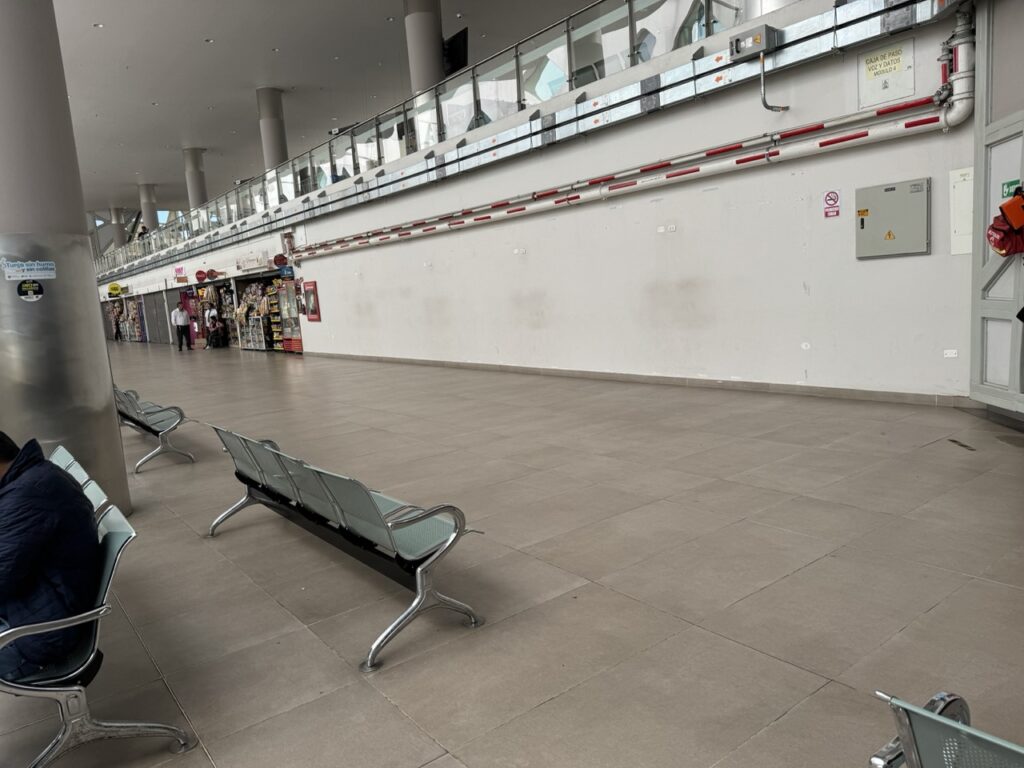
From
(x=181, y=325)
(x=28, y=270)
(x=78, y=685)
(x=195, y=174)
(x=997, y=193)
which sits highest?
(x=195, y=174)

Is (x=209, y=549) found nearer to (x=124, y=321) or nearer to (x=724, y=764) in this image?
(x=724, y=764)

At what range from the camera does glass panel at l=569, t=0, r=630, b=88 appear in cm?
950

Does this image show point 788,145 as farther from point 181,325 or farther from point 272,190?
point 181,325

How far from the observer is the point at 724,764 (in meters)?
2.18

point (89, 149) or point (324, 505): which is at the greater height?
point (89, 149)

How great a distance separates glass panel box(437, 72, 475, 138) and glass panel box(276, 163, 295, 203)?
24.6 feet

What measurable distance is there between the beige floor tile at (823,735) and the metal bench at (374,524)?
1.37m

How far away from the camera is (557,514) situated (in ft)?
15.3

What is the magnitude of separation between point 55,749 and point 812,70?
27.5ft

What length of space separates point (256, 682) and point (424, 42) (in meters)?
14.7

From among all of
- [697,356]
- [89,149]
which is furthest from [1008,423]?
[89,149]

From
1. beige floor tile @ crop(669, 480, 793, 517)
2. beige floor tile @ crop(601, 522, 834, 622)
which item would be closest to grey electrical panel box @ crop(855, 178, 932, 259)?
beige floor tile @ crop(669, 480, 793, 517)

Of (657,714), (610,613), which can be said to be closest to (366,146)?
(610,613)

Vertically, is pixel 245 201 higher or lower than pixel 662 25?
higher
